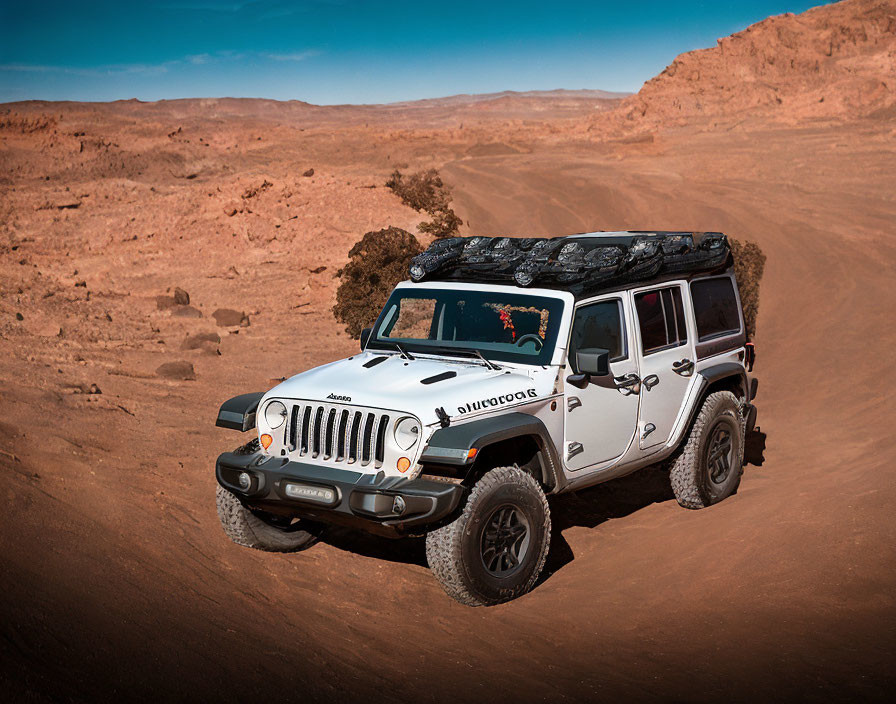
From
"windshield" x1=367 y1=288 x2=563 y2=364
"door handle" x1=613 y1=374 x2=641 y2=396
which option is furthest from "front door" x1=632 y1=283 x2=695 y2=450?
"windshield" x1=367 y1=288 x2=563 y2=364

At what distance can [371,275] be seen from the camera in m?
18.0

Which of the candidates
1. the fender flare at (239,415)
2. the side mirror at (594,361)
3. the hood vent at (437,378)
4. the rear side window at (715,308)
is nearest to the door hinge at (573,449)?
the side mirror at (594,361)

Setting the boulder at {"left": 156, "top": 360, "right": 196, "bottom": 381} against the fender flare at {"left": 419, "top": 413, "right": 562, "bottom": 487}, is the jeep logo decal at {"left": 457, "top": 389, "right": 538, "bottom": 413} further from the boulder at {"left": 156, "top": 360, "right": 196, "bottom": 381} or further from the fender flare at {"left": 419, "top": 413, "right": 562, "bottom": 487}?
the boulder at {"left": 156, "top": 360, "right": 196, "bottom": 381}

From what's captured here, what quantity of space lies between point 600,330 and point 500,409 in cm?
134

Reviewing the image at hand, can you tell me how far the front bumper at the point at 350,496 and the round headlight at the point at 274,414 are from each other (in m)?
0.24

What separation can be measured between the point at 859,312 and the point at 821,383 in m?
3.33

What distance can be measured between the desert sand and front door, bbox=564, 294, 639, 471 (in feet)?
2.99

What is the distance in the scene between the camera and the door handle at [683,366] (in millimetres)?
7388

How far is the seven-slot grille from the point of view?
557 cm

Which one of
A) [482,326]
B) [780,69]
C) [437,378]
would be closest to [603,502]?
[482,326]

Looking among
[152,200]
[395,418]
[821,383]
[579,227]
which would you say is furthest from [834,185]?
[395,418]

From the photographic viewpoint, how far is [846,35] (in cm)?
6041

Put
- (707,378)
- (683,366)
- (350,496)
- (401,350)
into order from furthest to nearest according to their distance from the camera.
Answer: (707,378), (683,366), (401,350), (350,496)

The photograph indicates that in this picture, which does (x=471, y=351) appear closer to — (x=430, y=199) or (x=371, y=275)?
(x=371, y=275)
